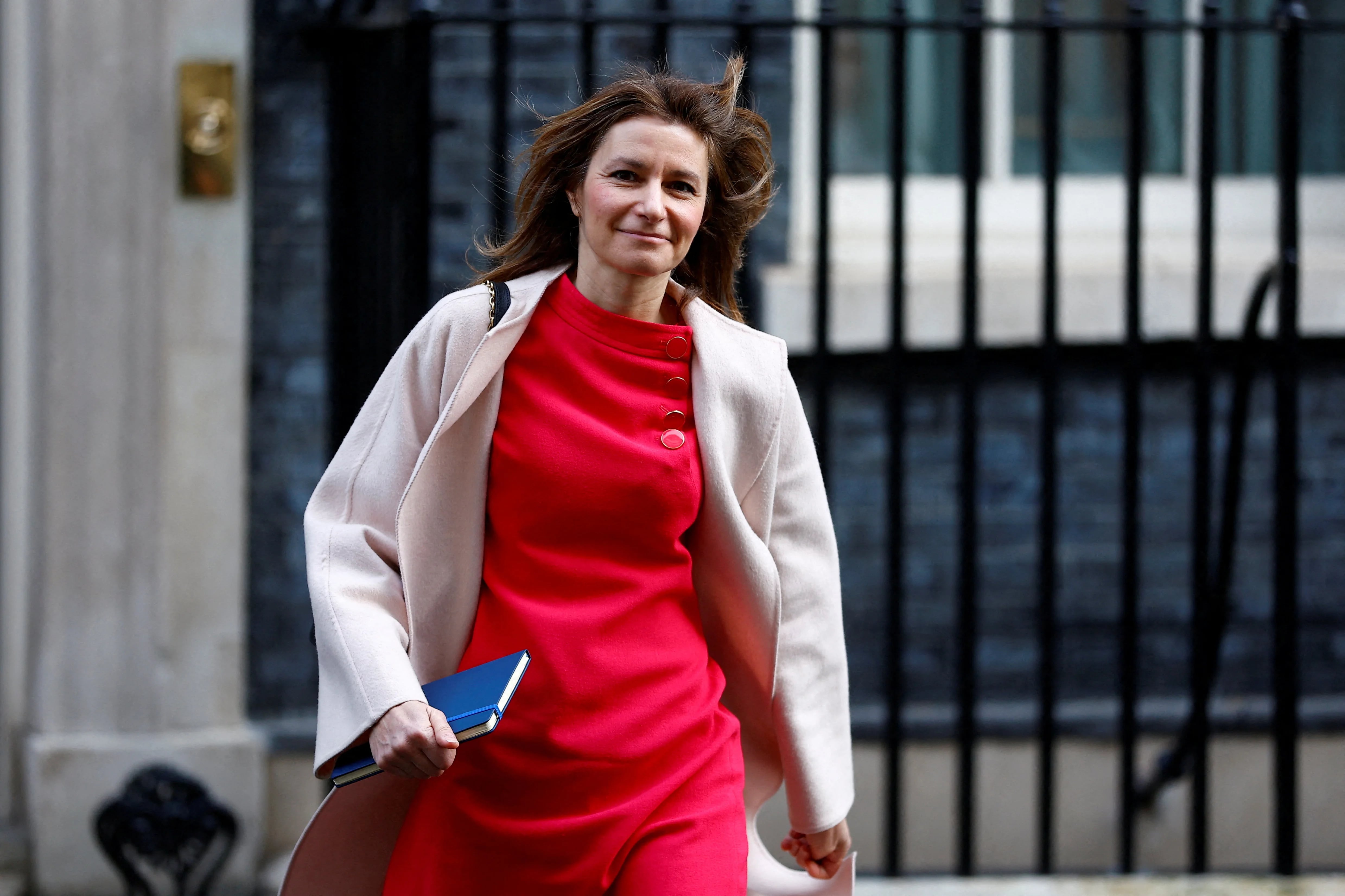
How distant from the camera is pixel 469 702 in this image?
1790mm

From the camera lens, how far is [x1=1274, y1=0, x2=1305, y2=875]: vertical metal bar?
343cm

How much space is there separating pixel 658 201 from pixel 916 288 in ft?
8.71

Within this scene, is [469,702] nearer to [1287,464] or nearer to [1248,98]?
[1287,464]

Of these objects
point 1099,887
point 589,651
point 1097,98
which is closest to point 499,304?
point 589,651

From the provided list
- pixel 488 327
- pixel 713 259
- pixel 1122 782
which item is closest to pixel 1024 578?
pixel 1122 782

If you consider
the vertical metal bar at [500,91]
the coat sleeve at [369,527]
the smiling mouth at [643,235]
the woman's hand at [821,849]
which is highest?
the vertical metal bar at [500,91]

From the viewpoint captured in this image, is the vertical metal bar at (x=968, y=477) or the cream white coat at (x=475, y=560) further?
the vertical metal bar at (x=968, y=477)

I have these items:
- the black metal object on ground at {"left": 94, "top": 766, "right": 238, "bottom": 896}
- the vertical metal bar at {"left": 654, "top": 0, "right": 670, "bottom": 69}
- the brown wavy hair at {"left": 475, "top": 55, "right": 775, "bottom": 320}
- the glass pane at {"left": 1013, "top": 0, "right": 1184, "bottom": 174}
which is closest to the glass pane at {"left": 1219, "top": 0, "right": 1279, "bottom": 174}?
the glass pane at {"left": 1013, "top": 0, "right": 1184, "bottom": 174}

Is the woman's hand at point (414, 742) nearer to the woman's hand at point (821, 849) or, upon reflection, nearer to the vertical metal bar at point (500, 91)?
the woman's hand at point (821, 849)

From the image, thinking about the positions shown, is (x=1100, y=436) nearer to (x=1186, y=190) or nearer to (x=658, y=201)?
(x=1186, y=190)

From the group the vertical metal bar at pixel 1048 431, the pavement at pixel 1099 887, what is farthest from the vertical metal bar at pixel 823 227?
the pavement at pixel 1099 887

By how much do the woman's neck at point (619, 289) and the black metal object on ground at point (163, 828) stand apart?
2.28m

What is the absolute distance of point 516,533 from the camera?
1973mm

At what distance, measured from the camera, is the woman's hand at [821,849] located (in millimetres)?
2213
